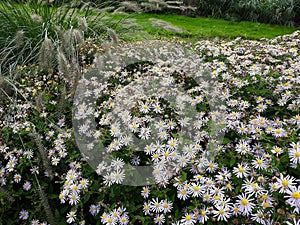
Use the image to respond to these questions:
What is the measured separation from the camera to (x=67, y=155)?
178 cm

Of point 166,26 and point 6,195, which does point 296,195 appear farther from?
point 166,26

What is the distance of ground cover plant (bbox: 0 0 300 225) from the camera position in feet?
4.40

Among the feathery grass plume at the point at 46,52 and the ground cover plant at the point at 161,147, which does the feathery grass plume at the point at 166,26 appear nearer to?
the ground cover plant at the point at 161,147

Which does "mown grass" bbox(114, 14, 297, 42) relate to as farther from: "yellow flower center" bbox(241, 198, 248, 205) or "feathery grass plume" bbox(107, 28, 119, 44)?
"yellow flower center" bbox(241, 198, 248, 205)

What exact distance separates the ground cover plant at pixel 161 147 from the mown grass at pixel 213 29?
10.2ft

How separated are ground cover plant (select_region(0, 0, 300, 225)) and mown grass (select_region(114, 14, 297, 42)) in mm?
3122

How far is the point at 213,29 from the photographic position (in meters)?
5.99

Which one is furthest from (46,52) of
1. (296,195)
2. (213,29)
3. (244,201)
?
(213,29)

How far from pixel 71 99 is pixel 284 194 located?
4.86 feet

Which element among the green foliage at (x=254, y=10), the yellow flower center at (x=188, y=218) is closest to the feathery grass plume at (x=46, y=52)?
the yellow flower center at (x=188, y=218)

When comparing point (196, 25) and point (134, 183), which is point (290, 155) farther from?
point (196, 25)

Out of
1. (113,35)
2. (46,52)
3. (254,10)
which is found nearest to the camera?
(46,52)

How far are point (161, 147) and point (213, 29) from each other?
496cm

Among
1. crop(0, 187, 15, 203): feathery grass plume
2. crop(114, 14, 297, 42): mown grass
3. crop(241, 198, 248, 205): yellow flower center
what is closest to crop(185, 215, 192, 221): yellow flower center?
crop(241, 198, 248, 205): yellow flower center
